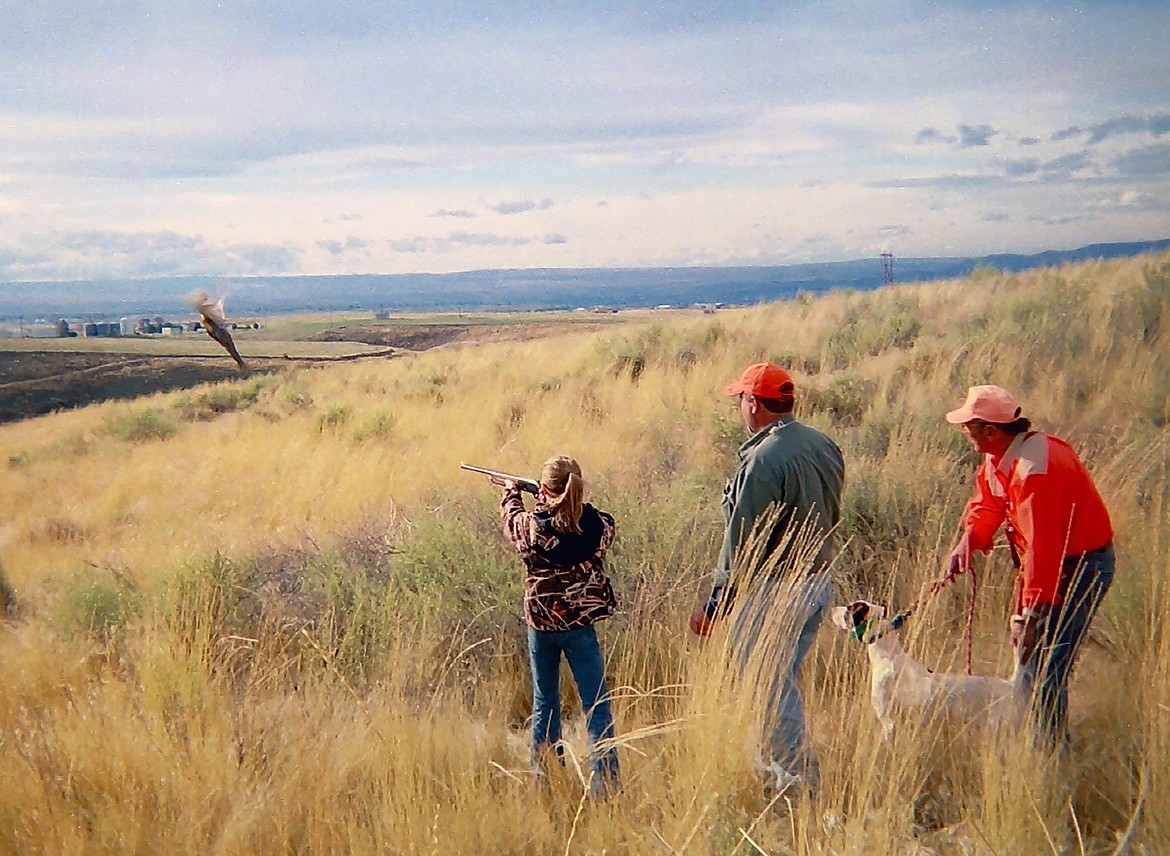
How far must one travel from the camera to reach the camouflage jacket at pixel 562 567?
3363 millimetres

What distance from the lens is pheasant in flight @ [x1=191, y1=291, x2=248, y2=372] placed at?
15.2 ft

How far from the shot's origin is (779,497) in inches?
132

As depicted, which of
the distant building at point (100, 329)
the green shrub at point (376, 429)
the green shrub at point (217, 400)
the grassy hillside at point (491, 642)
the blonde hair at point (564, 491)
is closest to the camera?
the grassy hillside at point (491, 642)

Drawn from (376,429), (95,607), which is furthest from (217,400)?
(95,607)

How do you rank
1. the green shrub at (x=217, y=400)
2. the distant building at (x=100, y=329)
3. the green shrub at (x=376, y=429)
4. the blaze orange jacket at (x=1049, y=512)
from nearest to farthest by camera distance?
Result: the blaze orange jacket at (x=1049, y=512), the distant building at (x=100, y=329), the green shrub at (x=376, y=429), the green shrub at (x=217, y=400)

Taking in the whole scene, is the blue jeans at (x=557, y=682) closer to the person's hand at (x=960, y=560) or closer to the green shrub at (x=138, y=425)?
the person's hand at (x=960, y=560)

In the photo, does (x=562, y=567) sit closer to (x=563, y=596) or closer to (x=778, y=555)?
(x=563, y=596)

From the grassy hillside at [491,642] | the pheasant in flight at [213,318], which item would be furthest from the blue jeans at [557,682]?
the pheasant in flight at [213,318]

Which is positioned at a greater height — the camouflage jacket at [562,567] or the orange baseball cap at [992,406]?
the orange baseball cap at [992,406]

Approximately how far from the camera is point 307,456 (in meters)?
9.81

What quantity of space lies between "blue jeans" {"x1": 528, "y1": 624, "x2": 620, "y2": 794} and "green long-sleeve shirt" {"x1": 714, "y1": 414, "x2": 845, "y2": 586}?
1.92 ft

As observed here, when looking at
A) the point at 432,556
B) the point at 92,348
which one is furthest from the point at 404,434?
the point at 432,556

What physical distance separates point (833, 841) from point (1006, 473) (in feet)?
4.65

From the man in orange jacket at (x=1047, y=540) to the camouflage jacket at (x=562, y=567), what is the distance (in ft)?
4.58
